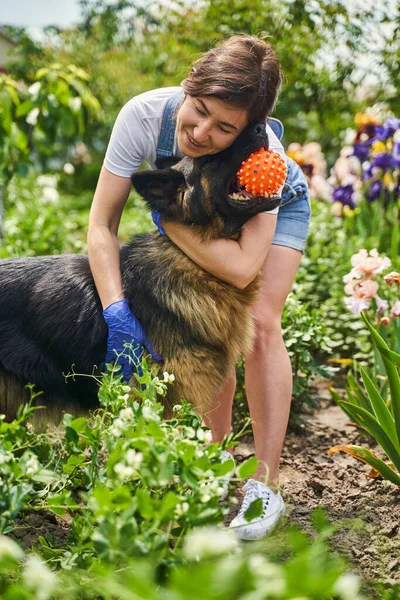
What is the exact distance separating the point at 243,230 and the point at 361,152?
3556 mm

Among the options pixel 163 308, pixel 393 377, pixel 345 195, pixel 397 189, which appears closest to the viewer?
pixel 163 308

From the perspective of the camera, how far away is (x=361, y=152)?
5.76 m

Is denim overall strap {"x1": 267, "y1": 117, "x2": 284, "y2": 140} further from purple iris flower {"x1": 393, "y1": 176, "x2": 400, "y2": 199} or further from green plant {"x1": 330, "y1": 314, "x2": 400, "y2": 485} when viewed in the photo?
purple iris flower {"x1": 393, "y1": 176, "x2": 400, "y2": 199}

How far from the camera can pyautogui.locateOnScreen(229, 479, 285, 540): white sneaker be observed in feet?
8.61

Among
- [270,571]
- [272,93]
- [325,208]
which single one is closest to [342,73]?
[325,208]

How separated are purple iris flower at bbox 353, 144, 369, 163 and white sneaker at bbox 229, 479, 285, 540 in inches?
Result: 151

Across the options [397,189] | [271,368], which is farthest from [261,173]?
[397,189]

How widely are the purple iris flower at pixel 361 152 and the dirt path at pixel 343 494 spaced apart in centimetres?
265

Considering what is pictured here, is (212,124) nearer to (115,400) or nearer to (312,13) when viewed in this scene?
(115,400)

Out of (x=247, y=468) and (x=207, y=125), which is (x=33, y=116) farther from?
(x=247, y=468)

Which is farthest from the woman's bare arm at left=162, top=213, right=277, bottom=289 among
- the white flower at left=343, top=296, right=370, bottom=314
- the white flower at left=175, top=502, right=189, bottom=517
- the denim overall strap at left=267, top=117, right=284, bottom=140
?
the white flower at left=175, top=502, right=189, bottom=517

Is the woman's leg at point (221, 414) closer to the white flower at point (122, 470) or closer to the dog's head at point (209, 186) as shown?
the dog's head at point (209, 186)

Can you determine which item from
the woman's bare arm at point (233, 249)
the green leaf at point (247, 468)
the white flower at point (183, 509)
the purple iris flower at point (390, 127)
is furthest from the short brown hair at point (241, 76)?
the purple iris flower at point (390, 127)

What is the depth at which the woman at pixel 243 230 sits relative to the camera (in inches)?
95.2
